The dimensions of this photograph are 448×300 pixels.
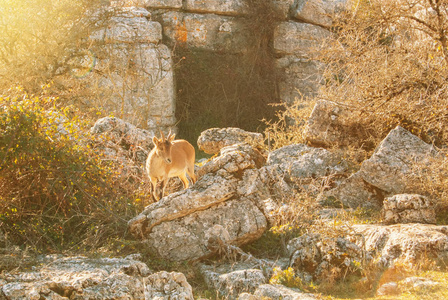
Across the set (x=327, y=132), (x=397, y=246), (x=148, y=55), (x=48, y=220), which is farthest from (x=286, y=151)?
(x=148, y=55)

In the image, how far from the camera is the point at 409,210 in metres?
7.49

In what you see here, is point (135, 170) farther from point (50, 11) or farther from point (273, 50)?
point (273, 50)

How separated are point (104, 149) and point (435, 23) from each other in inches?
244

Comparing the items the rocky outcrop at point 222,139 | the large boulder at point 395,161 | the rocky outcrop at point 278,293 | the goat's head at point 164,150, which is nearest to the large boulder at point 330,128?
the rocky outcrop at point 222,139

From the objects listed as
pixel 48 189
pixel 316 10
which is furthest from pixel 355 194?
pixel 316 10

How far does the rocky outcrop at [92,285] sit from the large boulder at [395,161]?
17.0 feet

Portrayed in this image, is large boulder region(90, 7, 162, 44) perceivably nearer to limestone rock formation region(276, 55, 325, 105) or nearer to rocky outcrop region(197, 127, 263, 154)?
limestone rock formation region(276, 55, 325, 105)

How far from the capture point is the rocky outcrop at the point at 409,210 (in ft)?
24.5

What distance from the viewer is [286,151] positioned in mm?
10477

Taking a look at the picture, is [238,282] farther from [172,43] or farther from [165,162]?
[172,43]

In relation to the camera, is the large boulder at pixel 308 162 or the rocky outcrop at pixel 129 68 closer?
the large boulder at pixel 308 162

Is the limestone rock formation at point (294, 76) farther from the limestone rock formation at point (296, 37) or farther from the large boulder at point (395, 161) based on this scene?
the large boulder at point (395, 161)

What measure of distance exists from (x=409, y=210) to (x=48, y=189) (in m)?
5.21

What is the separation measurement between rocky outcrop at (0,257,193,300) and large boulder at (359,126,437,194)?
519 cm
